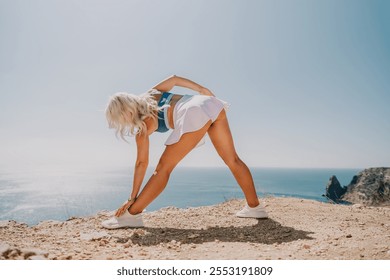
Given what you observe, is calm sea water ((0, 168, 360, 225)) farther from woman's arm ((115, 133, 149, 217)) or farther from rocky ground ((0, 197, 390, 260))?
woman's arm ((115, 133, 149, 217))

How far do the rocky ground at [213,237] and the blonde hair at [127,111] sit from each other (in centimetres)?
123

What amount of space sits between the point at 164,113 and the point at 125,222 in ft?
4.70

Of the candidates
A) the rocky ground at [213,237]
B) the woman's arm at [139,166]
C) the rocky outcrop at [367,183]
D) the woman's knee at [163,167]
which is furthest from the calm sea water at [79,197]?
the rocky outcrop at [367,183]

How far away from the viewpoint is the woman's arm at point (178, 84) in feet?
12.0

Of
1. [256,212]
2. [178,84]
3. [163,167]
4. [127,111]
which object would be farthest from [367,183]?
[127,111]

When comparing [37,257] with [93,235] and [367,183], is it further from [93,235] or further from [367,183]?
[367,183]

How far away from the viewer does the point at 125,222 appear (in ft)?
11.2

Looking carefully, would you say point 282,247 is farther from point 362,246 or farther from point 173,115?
point 173,115

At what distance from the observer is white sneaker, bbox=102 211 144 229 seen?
11.2 feet

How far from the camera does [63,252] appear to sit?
7.93 ft

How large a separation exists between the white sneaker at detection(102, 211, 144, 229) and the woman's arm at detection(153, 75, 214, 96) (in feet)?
5.46
